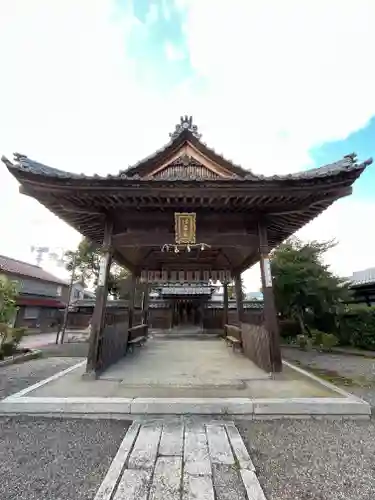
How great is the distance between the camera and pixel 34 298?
29438 millimetres

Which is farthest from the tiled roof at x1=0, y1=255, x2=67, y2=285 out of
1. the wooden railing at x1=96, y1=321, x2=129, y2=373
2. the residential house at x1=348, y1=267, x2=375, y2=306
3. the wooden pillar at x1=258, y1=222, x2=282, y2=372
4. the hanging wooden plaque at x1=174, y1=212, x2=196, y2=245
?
the residential house at x1=348, y1=267, x2=375, y2=306

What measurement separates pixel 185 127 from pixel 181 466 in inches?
349

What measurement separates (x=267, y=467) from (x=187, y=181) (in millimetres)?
4880

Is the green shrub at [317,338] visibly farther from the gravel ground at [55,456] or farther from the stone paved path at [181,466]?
the gravel ground at [55,456]

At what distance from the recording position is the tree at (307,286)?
49.4 feet

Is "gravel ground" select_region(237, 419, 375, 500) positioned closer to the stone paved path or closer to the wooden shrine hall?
the stone paved path

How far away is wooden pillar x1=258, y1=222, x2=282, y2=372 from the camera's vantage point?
5836 mm

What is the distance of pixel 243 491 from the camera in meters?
2.49

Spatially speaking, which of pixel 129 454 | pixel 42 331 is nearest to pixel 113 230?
pixel 129 454

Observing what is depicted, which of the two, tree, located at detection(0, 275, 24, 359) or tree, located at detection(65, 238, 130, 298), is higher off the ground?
tree, located at detection(65, 238, 130, 298)

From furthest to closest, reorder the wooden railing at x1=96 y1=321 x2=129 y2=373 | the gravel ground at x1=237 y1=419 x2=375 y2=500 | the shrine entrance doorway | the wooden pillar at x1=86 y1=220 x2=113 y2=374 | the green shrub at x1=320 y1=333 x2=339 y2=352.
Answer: the shrine entrance doorway < the green shrub at x1=320 y1=333 x2=339 y2=352 < the wooden railing at x1=96 y1=321 x2=129 y2=373 < the wooden pillar at x1=86 y1=220 x2=113 y2=374 < the gravel ground at x1=237 y1=419 x2=375 y2=500

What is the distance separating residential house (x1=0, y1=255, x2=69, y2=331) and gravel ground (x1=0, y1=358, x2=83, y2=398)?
1881 cm

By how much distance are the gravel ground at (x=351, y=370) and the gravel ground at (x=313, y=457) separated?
234cm

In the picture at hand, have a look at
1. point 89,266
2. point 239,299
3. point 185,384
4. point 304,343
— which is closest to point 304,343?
point 304,343
